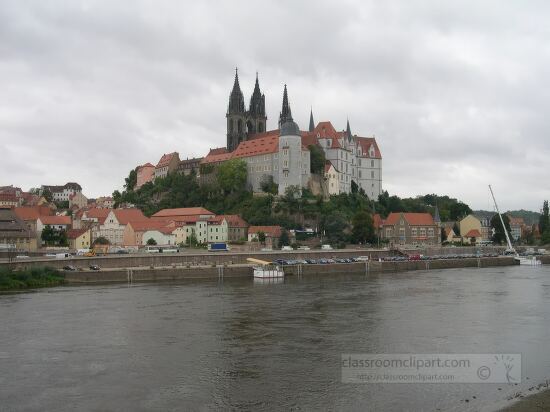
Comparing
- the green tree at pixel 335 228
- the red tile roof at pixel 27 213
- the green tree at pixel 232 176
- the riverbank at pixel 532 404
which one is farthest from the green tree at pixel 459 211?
the riverbank at pixel 532 404

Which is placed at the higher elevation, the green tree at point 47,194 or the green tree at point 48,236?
the green tree at point 47,194

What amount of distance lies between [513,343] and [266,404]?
1214 centimetres

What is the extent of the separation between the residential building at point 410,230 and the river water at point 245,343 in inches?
1558

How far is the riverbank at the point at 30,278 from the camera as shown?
1658 inches

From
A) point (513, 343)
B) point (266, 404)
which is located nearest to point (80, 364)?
point (266, 404)

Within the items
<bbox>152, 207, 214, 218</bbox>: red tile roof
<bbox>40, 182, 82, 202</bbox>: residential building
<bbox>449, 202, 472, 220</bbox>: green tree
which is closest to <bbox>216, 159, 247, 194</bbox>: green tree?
<bbox>152, 207, 214, 218</bbox>: red tile roof

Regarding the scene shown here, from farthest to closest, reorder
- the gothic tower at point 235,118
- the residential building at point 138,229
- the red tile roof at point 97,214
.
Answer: the gothic tower at point 235,118
the red tile roof at point 97,214
the residential building at point 138,229

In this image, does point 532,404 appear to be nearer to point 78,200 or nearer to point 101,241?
point 101,241

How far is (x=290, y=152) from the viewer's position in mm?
84000

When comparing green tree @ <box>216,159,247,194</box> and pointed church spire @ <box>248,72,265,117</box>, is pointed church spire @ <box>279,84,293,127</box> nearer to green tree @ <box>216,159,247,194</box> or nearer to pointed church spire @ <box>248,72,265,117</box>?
pointed church spire @ <box>248,72,265,117</box>

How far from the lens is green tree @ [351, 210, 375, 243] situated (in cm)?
7444

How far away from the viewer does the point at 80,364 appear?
821 inches

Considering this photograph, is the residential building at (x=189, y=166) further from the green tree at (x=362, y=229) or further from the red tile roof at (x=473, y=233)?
the red tile roof at (x=473, y=233)

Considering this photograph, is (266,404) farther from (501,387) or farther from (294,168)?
(294,168)
